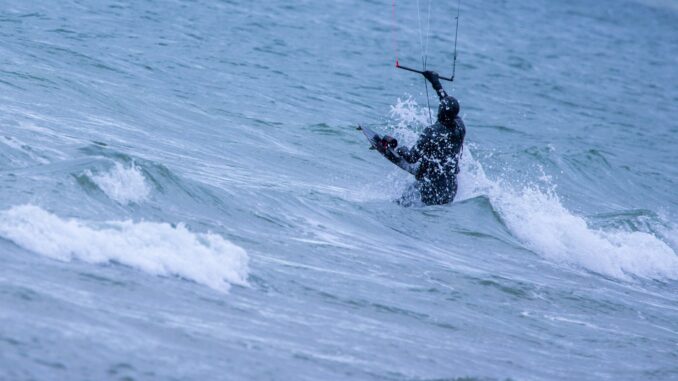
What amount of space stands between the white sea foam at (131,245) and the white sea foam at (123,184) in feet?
3.13

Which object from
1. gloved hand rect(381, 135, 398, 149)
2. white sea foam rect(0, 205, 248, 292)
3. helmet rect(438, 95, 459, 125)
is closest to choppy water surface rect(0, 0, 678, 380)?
white sea foam rect(0, 205, 248, 292)

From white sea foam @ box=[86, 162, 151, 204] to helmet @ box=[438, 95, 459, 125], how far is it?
134 inches

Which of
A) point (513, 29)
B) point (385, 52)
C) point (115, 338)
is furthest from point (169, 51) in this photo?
point (513, 29)

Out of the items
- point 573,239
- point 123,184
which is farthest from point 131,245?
point 573,239

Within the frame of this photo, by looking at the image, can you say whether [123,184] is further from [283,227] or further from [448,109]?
[448,109]

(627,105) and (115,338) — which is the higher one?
(115,338)

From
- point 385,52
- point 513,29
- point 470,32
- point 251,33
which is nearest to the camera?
point 251,33

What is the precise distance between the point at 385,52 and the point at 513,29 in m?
15.3

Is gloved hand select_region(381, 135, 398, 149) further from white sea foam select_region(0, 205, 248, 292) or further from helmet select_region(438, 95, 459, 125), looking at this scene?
white sea foam select_region(0, 205, 248, 292)

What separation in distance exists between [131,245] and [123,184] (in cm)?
185

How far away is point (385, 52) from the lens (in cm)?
2950

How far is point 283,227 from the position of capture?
10234 millimetres

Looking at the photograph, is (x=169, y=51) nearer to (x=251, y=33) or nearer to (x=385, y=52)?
(x=251, y=33)

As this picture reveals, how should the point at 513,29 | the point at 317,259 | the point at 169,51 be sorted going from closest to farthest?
the point at 317,259, the point at 169,51, the point at 513,29
